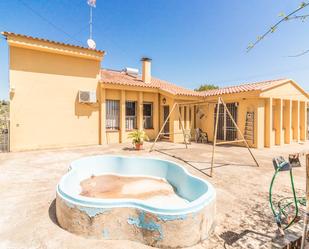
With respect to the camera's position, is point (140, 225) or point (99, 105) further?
point (99, 105)

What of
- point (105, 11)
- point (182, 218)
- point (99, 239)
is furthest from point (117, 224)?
point (105, 11)

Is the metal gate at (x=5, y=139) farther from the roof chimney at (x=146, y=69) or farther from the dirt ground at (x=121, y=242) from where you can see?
the roof chimney at (x=146, y=69)

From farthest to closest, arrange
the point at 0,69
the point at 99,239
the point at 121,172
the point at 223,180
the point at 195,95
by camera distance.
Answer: the point at 195,95
the point at 0,69
the point at 121,172
the point at 223,180
the point at 99,239

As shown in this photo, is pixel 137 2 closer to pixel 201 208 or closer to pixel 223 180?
pixel 223 180

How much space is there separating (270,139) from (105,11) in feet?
45.8

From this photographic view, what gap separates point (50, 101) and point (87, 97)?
2.14 m

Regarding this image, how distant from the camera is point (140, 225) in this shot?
3100 mm

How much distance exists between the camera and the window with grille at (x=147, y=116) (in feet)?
47.7

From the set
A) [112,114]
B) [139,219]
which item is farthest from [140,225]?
[112,114]

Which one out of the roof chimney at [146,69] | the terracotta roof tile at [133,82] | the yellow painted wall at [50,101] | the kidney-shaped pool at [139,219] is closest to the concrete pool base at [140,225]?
the kidney-shaped pool at [139,219]

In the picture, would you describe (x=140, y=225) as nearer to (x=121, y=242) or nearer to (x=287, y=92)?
(x=121, y=242)

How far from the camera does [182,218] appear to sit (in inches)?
116

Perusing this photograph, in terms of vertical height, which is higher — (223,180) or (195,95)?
(195,95)

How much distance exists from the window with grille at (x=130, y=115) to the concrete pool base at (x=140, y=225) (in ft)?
34.4
